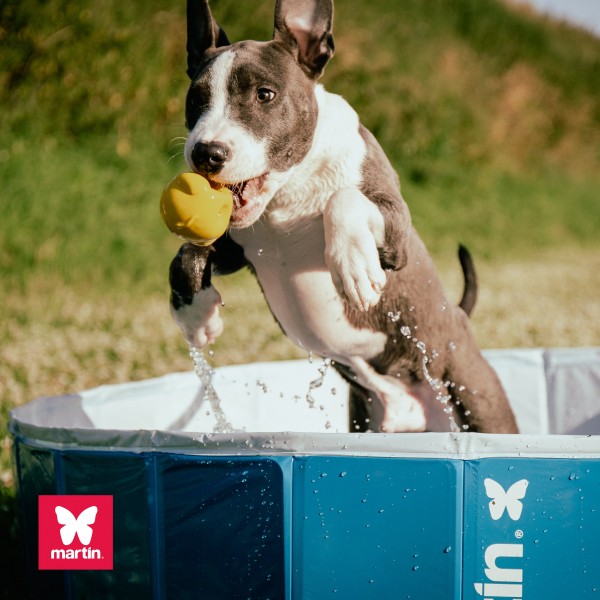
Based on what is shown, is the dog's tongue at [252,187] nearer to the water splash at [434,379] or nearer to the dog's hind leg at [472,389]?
the water splash at [434,379]

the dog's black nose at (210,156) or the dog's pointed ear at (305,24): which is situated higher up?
the dog's pointed ear at (305,24)

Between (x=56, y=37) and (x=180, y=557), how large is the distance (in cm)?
718

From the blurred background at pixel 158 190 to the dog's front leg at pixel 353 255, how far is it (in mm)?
691

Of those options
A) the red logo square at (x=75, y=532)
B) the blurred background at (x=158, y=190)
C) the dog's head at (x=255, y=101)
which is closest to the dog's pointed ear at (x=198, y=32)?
the dog's head at (x=255, y=101)

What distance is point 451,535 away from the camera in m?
2.14

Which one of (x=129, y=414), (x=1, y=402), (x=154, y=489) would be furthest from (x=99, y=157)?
(x=154, y=489)

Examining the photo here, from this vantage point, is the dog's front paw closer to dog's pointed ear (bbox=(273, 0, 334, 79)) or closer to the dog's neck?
the dog's neck

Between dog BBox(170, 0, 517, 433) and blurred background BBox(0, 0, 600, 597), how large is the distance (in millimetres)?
415

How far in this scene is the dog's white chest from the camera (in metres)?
2.78

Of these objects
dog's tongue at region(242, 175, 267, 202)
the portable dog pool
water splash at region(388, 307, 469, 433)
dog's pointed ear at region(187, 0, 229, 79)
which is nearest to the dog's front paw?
dog's tongue at region(242, 175, 267, 202)

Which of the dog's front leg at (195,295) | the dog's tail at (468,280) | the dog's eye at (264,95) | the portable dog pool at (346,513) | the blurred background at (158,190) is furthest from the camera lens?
the blurred background at (158,190)

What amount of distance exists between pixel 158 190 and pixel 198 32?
6050 millimetres

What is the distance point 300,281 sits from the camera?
2.80 m

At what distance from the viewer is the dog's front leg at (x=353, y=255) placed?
2.44 meters
